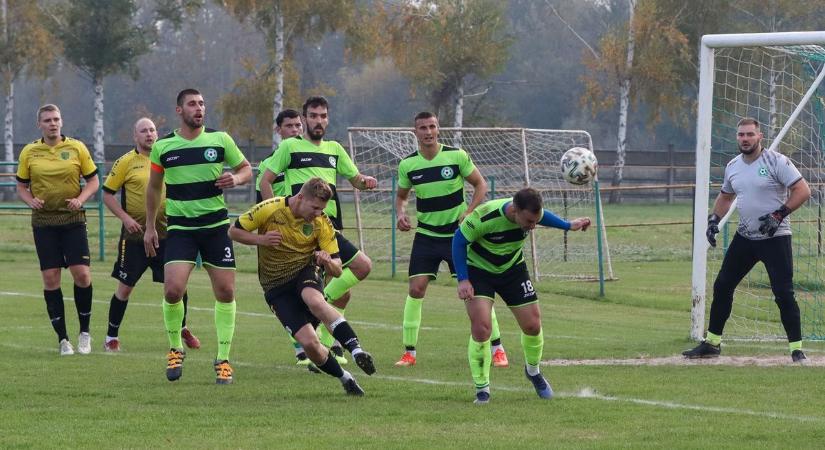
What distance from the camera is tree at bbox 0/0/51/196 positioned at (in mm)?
44344

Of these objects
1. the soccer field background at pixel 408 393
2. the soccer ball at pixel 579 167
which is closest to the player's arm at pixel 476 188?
the soccer field background at pixel 408 393

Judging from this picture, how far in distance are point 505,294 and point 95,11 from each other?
3771cm

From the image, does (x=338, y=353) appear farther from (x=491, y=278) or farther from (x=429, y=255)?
(x=491, y=278)

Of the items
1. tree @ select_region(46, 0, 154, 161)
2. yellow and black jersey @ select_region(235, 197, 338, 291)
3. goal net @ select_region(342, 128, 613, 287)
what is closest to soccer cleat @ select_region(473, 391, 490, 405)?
yellow and black jersey @ select_region(235, 197, 338, 291)

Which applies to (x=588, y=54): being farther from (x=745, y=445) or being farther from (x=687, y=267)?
(x=745, y=445)

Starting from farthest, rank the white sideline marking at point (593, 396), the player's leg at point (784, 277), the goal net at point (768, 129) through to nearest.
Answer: the goal net at point (768, 129)
the player's leg at point (784, 277)
the white sideline marking at point (593, 396)

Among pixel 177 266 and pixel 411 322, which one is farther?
pixel 411 322

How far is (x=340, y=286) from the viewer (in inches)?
433

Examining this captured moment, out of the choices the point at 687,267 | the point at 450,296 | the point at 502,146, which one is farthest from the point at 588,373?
the point at 687,267

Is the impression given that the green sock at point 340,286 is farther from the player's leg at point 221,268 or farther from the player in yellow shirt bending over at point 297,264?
the player in yellow shirt bending over at point 297,264

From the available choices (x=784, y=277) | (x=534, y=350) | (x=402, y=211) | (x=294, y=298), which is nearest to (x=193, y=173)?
(x=294, y=298)

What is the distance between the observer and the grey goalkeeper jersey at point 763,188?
10.9 meters

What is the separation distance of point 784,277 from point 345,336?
426 centimetres

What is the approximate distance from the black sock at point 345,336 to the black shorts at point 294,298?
0.97 ft
